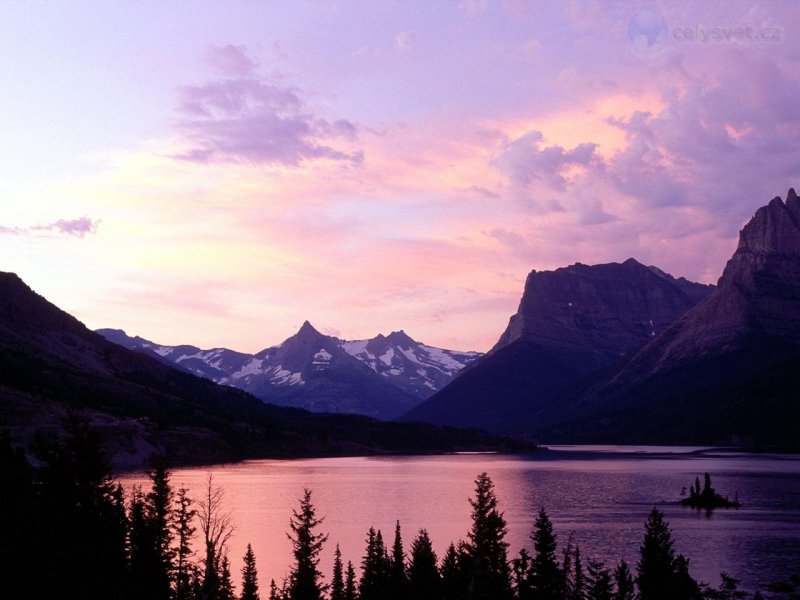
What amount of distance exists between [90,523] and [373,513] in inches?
4572

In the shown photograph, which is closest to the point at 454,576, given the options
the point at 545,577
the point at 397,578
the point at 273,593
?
the point at 397,578

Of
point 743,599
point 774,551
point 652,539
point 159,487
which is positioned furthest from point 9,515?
point 774,551

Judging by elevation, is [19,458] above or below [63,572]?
above

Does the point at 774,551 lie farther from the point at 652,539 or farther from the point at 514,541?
the point at 652,539

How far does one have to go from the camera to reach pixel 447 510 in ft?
553

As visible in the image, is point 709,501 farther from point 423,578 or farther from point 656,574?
point 423,578

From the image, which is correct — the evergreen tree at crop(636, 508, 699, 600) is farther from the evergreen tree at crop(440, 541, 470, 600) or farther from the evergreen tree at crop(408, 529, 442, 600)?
the evergreen tree at crop(408, 529, 442, 600)

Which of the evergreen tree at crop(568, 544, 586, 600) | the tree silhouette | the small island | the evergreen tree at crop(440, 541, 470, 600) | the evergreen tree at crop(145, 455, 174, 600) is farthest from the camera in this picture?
the small island

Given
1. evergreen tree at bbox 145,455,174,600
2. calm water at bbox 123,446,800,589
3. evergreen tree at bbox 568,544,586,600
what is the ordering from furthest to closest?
calm water at bbox 123,446,800,589, evergreen tree at bbox 568,544,586,600, evergreen tree at bbox 145,455,174,600

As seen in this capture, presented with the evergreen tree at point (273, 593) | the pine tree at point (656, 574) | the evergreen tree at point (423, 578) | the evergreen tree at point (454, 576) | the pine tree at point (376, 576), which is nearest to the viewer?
the pine tree at point (656, 574)

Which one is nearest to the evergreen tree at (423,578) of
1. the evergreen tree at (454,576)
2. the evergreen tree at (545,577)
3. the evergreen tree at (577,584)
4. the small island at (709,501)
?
the evergreen tree at (454,576)

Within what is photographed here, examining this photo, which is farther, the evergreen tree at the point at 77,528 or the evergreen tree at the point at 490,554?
the evergreen tree at the point at 490,554

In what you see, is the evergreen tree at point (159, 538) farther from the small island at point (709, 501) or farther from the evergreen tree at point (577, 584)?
the small island at point (709, 501)

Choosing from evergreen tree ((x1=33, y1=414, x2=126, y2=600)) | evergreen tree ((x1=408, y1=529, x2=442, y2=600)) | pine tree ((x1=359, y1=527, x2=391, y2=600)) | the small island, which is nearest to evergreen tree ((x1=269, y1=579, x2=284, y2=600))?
pine tree ((x1=359, y1=527, x2=391, y2=600))
